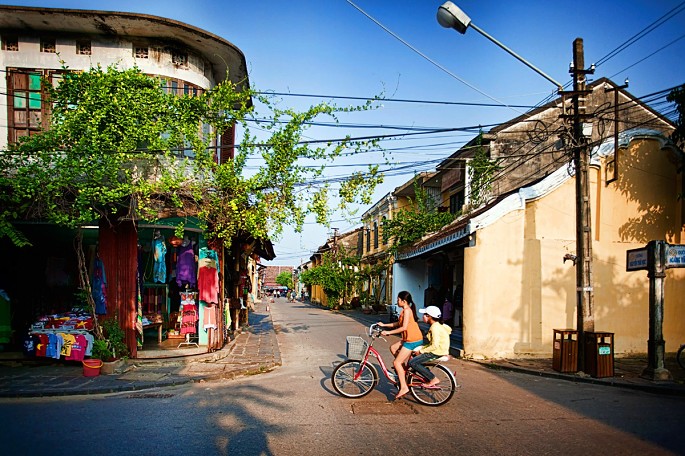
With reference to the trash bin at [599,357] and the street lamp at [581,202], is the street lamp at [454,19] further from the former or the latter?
the trash bin at [599,357]

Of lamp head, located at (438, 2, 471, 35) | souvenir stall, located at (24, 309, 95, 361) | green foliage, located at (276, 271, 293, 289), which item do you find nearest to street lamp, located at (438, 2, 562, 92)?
lamp head, located at (438, 2, 471, 35)

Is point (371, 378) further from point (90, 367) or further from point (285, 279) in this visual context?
point (285, 279)

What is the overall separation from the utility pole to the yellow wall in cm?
240

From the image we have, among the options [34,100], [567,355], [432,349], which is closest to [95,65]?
[34,100]

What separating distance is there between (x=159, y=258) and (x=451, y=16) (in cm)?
911

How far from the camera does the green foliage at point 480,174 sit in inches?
816

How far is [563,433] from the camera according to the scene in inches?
266

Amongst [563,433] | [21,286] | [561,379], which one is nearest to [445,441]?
[563,433]

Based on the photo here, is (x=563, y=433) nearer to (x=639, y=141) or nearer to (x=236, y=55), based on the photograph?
(x=639, y=141)

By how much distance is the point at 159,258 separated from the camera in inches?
539

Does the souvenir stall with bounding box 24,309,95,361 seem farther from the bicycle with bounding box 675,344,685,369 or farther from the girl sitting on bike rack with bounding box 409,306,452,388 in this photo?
the bicycle with bounding box 675,344,685,369

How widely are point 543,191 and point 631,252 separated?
3060mm

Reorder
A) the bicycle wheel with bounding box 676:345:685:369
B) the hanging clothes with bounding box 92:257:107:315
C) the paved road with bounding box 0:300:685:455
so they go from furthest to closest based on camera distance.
→ the hanging clothes with bounding box 92:257:107:315 → the bicycle wheel with bounding box 676:345:685:369 → the paved road with bounding box 0:300:685:455

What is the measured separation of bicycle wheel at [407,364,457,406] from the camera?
8258 millimetres
